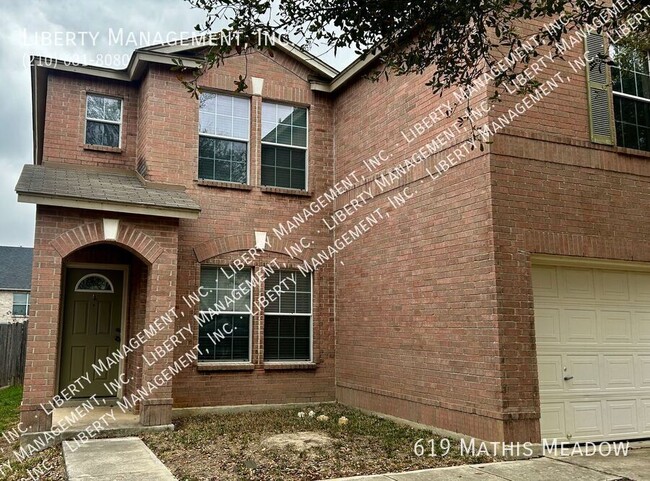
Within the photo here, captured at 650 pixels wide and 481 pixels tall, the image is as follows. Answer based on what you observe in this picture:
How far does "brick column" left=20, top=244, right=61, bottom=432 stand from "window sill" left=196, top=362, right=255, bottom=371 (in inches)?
104

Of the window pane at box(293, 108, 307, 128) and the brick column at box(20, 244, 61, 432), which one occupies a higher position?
the window pane at box(293, 108, 307, 128)

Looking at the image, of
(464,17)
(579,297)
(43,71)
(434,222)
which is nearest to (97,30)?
(43,71)

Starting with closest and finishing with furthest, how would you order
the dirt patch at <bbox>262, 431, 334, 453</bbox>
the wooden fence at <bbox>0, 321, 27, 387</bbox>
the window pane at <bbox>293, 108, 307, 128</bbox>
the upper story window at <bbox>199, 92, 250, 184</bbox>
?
the dirt patch at <bbox>262, 431, 334, 453</bbox>
the upper story window at <bbox>199, 92, 250, 184</bbox>
the window pane at <bbox>293, 108, 307, 128</bbox>
the wooden fence at <bbox>0, 321, 27, 387</bbox>

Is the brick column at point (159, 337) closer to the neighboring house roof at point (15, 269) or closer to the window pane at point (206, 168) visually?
the window pane at point (206, 168)

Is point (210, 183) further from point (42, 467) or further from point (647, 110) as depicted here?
point (647, 110)

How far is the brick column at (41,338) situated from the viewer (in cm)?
780

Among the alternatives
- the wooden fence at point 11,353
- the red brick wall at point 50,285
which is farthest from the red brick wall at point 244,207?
the wooden fence at point 11,353

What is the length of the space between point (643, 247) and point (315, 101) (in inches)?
261

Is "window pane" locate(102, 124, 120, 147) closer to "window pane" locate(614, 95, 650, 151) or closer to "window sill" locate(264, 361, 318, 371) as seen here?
"window sill" locate(264, 361, 318, 371)

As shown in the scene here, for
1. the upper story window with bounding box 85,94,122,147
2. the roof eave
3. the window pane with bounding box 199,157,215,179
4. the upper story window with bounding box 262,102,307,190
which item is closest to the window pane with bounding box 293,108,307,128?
the upper story window with bounding box 262,102,307,190

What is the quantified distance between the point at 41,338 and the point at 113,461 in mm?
2282

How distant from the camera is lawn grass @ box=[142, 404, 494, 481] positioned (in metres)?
6.40

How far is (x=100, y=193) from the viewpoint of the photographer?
8.62 m

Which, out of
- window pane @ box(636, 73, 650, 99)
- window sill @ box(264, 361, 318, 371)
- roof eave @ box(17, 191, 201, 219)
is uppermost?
window pane @ box(636, 73, 650, 99)
